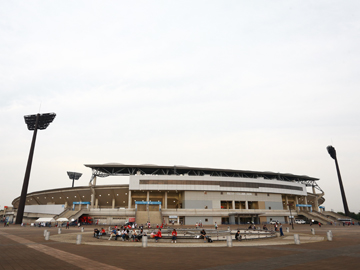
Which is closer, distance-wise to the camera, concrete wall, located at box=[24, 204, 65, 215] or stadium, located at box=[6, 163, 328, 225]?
stadium, located at box=[6, 163, 328, 225]

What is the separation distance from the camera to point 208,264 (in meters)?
12.9

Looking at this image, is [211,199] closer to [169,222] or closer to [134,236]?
[169,222]

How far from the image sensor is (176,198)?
8712 centimetres

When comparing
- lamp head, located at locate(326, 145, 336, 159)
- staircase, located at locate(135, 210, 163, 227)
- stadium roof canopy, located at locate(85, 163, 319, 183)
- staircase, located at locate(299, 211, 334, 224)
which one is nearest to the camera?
staircase, located at locate(135, 210, 163, 227)

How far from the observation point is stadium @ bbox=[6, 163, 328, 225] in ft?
230

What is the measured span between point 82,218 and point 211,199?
39.4 m

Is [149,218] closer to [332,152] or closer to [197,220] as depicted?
[197,220]

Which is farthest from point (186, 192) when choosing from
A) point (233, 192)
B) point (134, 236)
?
point (134, 236)

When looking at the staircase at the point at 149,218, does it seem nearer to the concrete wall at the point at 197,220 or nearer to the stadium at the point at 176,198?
the stadium at the point at 176,198

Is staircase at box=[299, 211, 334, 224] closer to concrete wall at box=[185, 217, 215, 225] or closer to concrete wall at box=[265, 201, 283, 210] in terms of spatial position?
concrete wall at box=[265, 201, 283, 210]

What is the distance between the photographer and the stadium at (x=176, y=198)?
7025 centimetres

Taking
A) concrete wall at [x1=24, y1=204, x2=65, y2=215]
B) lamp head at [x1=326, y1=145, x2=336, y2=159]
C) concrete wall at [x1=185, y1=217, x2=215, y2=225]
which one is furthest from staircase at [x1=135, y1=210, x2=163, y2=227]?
lamp head at [x1=326, y1=145, x2=336, y2=159]

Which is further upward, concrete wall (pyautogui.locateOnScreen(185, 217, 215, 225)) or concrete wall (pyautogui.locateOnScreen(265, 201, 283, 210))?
concrete wall (pyautogui.locateOnScreen(265, 201, 283, 210))

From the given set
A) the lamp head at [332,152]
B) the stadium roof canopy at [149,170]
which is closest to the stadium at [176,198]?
the stadium roof canopy at [149,170]
